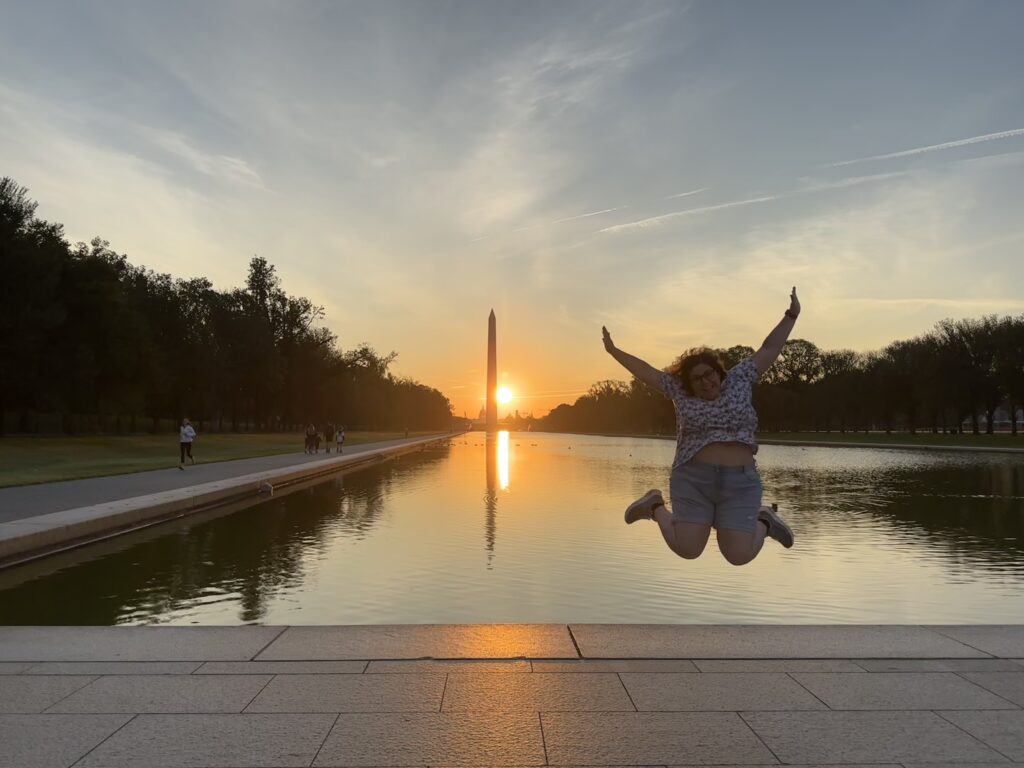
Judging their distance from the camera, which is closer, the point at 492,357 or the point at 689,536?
the point at 689,536

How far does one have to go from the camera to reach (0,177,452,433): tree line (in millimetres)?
43281

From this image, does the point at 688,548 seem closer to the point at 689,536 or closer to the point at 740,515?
the point at 689,536

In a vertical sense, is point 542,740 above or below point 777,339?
below

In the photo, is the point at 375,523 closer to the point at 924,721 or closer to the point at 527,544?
the point at 527,544

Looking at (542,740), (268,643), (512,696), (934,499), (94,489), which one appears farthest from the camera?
(934,499)

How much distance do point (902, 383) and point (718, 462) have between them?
8180 centimetres

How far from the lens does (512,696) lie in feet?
15.4

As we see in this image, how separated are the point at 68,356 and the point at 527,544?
41378mm

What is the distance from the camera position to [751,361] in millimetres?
5473

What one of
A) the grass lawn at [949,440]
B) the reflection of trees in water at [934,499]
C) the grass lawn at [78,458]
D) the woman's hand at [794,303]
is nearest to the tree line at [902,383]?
the grass lawn at [949,440]

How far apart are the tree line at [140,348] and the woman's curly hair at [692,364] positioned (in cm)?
4399

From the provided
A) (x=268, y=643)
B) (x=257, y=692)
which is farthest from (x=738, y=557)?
(x=268, y=643)

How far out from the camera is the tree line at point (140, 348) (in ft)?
142

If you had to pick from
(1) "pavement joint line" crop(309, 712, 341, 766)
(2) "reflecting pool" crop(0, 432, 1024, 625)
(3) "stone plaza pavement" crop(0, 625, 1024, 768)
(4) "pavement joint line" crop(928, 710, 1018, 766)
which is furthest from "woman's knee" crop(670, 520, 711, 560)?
(2) "reflecting pool" crop(0, 432, 1024, 625)
